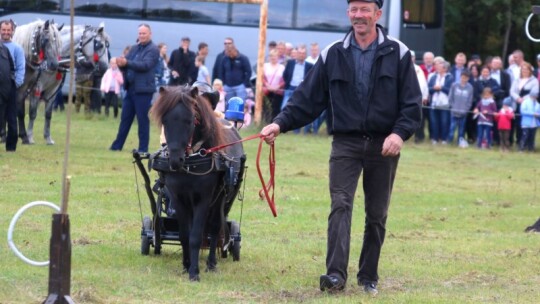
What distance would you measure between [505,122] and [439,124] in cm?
187

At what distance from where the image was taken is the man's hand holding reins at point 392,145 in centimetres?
894

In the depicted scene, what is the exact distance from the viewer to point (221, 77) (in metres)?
27.8

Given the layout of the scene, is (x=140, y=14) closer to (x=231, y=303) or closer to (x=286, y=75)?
(x=286, y=75)

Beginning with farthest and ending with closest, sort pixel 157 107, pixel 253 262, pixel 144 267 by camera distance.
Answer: pixel 253 262
pixel 144 267
pixel 157 107

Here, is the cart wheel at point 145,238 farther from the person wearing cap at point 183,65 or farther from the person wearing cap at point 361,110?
the person wearing cap at point 183,65

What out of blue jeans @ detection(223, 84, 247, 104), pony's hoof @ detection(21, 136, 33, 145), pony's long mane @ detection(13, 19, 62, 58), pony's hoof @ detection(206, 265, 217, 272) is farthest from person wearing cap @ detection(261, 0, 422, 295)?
blue jeans @ detection(223, 84, 247, 104)

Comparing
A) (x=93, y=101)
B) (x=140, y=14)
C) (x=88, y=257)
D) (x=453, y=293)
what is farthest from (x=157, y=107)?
(x=140, y=14)

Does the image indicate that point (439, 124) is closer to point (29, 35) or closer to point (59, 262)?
point (29, 35)

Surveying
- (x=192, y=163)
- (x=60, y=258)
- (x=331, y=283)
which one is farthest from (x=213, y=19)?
(x=60, y=258)

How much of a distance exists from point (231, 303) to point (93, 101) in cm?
2344

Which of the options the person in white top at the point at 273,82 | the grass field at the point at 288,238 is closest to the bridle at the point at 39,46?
the grass field at the point at 288,238

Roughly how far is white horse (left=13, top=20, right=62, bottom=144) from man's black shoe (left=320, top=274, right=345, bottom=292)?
13023mm

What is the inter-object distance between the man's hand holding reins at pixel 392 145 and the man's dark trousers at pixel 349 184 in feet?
0.84

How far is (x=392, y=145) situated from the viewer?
29.3 ft
